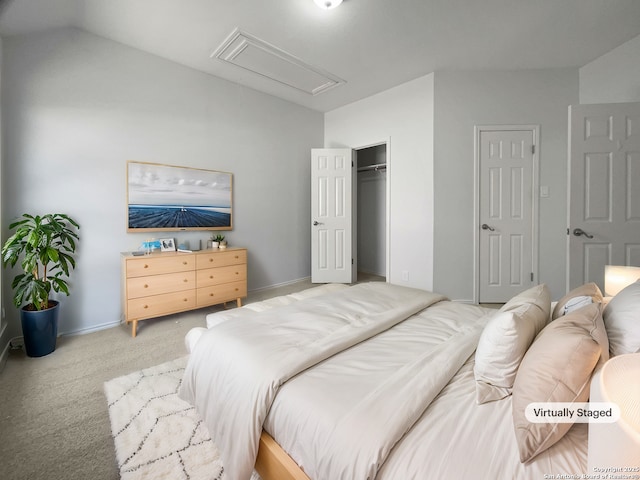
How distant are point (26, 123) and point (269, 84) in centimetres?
245

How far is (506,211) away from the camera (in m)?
3.35

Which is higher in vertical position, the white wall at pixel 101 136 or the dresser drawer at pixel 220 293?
the white wall at pixel 101 136

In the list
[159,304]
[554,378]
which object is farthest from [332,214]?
[554,378]

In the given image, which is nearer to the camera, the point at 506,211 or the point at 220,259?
the point at 220,259

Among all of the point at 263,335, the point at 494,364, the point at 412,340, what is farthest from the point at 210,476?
the point at 494,364

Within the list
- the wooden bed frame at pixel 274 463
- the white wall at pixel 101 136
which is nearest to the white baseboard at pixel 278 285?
the white wall at pixel 101 136

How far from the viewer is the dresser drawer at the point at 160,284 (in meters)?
2.50

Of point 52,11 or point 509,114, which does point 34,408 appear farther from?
point 509,114

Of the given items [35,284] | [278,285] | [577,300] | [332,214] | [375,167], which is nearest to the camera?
[577,300]

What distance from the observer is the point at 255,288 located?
13.1ft

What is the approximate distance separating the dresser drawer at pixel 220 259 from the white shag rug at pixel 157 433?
1.25m

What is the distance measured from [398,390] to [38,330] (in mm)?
2684

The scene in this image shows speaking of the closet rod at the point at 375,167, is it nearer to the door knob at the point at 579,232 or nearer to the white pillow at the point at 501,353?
the door knob at the point at 579,232

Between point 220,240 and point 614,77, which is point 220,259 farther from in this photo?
point 614,77
